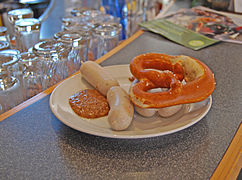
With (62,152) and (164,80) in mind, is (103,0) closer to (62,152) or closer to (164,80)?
(164,80)

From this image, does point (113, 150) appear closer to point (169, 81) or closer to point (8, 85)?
point (169, 81)

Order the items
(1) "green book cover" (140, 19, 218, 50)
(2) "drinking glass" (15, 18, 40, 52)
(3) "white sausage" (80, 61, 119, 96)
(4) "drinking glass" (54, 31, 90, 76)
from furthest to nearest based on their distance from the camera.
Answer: (1) "green book cover" (140, 19, 218, 50)
(2) "drinking glass" (15, 18, 40, 52)
(4) "drinking glass" (54, 31, 90, 76)
(3) "white sausage" (80, 61, 119, 96)

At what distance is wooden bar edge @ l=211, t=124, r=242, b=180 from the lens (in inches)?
19.9

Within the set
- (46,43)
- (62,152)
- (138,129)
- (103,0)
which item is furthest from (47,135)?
(103,0)

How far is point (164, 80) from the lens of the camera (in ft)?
2.01

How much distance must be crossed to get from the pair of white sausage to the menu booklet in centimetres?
56

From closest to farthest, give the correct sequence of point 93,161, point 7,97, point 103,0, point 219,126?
point 93,161 → point 219,126 → point 7,97 → point 103,0

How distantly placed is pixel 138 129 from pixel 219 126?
209mm

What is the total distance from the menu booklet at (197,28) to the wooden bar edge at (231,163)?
0.61m

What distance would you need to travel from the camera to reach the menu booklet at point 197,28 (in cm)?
119

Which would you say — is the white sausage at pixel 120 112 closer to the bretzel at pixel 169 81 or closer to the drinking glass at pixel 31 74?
the bretzel at pixel 169 81

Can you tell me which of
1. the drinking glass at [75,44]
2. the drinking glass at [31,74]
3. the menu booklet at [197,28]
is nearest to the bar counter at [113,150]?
the drinking glass at [31,74]

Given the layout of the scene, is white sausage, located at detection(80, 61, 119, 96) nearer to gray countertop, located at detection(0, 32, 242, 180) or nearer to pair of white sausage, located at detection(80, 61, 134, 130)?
pair of white sausage, located at detection(80, 61, 134, 130)

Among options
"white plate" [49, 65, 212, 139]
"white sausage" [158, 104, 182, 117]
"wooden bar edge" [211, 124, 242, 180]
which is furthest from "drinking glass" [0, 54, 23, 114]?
"wooden bar edge" [211, 124, 242, 180]
